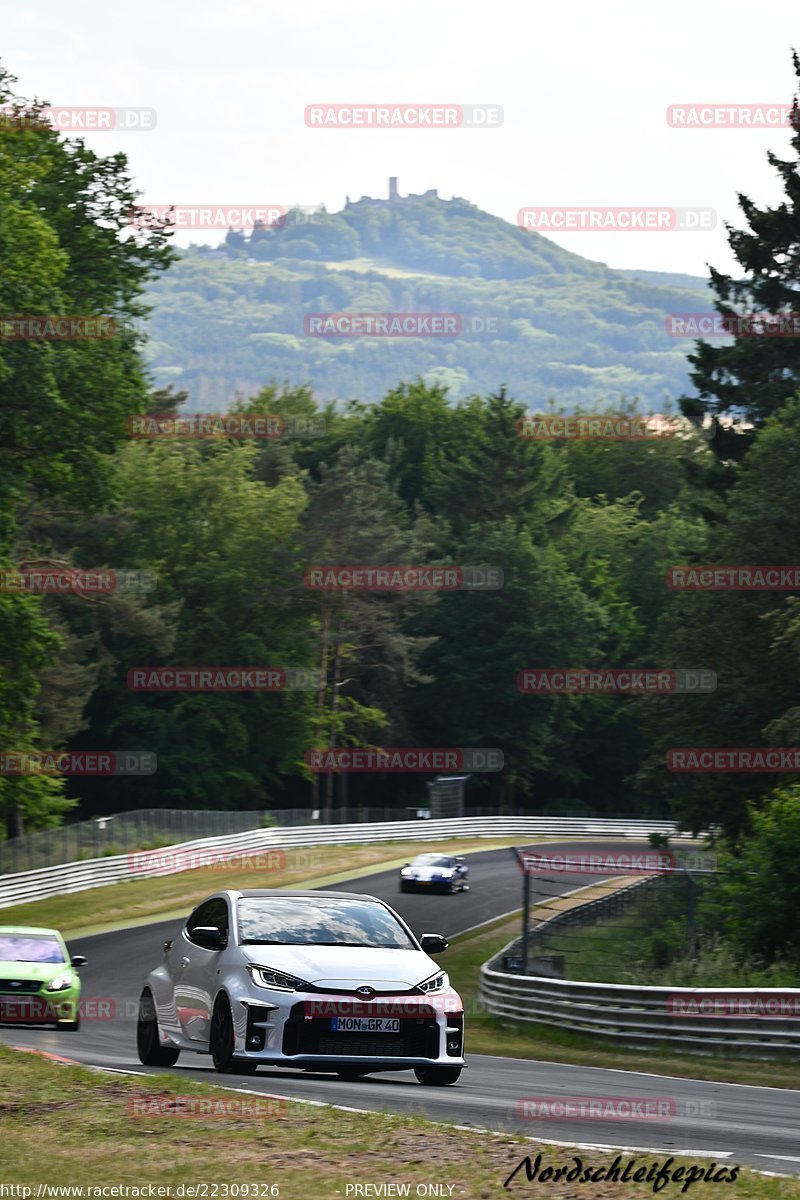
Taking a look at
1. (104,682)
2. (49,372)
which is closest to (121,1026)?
(49,372)

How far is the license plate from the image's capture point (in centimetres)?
1215

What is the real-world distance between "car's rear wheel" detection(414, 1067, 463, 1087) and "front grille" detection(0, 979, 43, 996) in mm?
9004

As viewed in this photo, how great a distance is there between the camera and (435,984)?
12547 millimetres

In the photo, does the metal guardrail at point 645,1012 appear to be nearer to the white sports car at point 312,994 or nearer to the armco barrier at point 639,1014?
the armco barrier at point 639,1014

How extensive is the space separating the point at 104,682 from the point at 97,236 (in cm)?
3929

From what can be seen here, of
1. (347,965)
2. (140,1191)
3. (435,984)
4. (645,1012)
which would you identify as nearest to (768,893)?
(645,1012)

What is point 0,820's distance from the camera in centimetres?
5625

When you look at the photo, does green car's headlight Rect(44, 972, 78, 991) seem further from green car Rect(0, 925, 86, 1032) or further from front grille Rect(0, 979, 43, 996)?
front grille Rect(0, 979, 43, 996)

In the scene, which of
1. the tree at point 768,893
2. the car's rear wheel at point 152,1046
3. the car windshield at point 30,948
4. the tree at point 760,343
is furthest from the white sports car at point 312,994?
the tree at point 760,343

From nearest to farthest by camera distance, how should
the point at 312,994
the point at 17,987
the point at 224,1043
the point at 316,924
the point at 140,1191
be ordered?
the point at 140,1191 < the point at 312,994 < the point at 224,1043 < the point at 316,924 < the point at 17,987

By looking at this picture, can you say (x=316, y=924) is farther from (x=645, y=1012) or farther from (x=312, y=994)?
(x=645, y=1012)

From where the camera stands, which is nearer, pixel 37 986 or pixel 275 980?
pixel 275 980

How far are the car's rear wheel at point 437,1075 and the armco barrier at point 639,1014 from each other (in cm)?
592

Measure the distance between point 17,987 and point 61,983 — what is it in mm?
509
